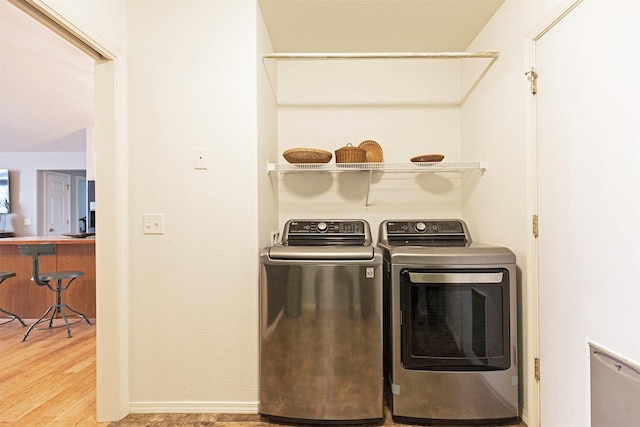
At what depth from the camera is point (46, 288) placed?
11.7 feet

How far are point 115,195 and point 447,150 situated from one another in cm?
227

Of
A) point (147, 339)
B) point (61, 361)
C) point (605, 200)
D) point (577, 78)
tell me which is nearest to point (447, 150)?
point (577, 78)

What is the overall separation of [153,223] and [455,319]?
1707mm

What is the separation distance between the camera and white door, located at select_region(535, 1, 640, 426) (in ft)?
3.69

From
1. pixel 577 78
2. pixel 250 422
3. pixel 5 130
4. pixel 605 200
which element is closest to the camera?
pixel 605 200

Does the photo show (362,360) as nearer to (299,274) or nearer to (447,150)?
(299,274)

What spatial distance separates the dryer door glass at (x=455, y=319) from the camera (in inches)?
63.9

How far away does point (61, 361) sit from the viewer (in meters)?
2.48

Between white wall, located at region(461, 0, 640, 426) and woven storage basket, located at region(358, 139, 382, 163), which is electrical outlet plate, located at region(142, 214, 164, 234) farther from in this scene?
white wall, located at region(461, 0, 640, 426)

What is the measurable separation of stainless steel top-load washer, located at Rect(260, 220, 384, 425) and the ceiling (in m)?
1.48

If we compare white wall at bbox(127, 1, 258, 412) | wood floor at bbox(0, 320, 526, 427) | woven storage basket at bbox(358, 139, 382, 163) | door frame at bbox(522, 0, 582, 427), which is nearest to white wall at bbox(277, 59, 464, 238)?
woven storage basket at bbox(358, 139, 382, 163)

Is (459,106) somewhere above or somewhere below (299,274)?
above

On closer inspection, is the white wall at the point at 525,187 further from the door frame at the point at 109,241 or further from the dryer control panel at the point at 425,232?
the door frame at the point at 109,241

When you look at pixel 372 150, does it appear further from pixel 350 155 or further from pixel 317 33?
pixel 317 33
